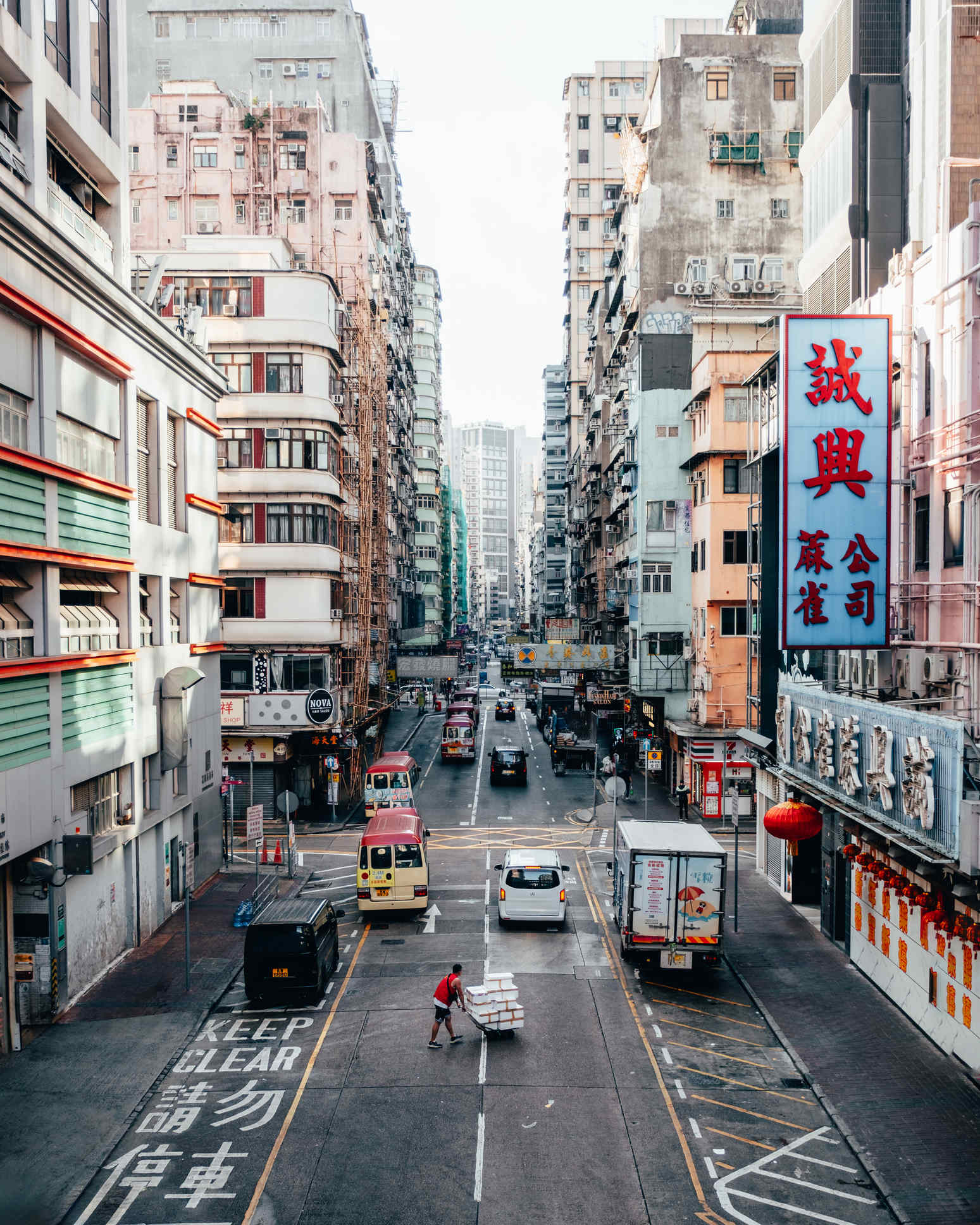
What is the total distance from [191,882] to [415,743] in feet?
134

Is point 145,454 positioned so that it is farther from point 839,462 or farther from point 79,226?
point 839,462

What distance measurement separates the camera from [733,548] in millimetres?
44469

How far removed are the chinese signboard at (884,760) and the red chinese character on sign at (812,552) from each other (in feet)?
8.59

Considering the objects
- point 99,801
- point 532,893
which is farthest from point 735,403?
point 99,801

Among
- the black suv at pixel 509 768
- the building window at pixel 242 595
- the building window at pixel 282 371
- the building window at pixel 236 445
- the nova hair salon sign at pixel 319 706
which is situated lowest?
the black suv at pixel 509 768

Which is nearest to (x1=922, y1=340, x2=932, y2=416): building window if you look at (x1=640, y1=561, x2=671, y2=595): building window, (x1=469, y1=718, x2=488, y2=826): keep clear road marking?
(x1=469, y1=718, x2=488, y2=826): keep clear road marking

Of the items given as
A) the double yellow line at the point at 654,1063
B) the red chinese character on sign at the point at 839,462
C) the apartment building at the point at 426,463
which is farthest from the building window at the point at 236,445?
the apartment building at the point at 426,463

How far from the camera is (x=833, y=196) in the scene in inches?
947

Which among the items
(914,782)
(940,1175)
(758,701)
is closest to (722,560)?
(758,701)

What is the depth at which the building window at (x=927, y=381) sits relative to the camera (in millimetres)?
19188

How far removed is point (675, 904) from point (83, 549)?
47.0 ft

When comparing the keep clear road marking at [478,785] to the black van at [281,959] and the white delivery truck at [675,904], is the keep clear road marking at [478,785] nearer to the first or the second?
the white delivery truck at [675,904]

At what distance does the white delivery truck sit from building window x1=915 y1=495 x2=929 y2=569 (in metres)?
7.05

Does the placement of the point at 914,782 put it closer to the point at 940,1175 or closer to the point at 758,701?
the point at 940,1175
